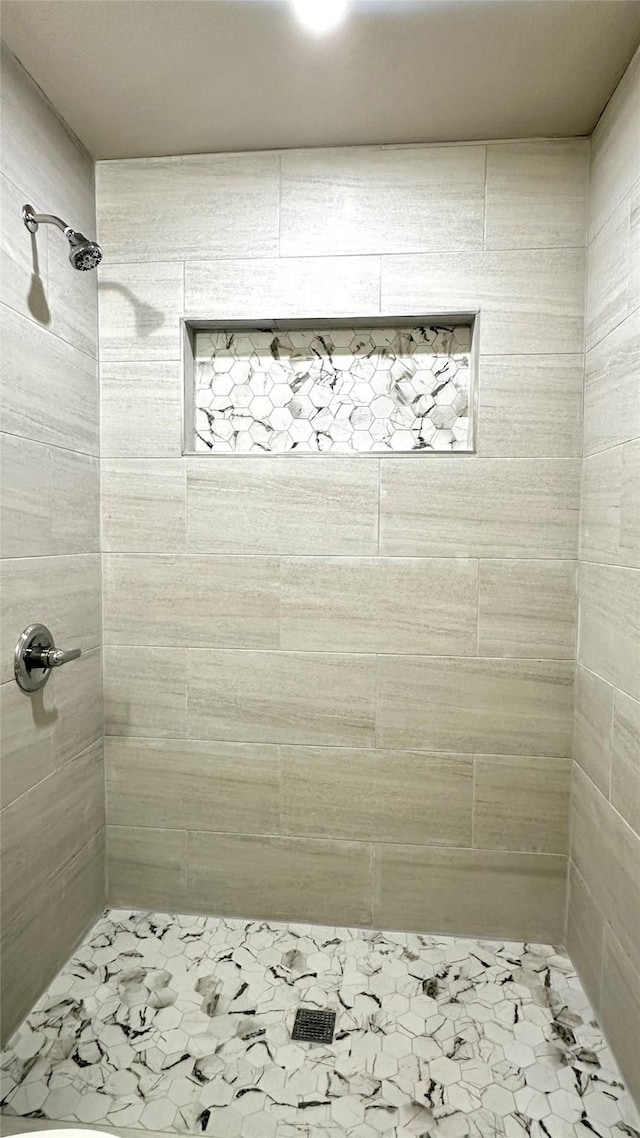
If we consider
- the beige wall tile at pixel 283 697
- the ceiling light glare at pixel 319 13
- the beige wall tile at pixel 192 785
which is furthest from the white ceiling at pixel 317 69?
the beige wall tile at pixel 192 785

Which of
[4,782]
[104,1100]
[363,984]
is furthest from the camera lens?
[363,984]

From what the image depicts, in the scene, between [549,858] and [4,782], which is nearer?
[4,782]

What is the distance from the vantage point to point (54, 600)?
1613 mm

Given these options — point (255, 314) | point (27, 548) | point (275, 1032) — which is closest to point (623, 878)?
point (275, 1032)

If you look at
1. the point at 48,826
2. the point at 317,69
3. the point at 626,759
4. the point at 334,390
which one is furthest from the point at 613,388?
the point at 48,826

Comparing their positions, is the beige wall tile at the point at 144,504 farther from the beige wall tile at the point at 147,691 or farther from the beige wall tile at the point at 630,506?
the beige wall tile at the point at 630,506

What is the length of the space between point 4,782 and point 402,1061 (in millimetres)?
1093

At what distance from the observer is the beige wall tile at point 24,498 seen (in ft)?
4.60

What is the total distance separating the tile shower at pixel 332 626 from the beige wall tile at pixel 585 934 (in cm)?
2

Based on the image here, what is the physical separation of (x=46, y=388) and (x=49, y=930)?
1393 millimetres

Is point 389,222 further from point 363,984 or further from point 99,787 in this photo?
point 363,984

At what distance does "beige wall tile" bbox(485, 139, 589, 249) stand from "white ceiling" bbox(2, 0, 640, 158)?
0.05 m

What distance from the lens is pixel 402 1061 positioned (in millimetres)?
1385

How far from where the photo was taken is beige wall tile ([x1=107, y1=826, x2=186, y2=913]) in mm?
1898
